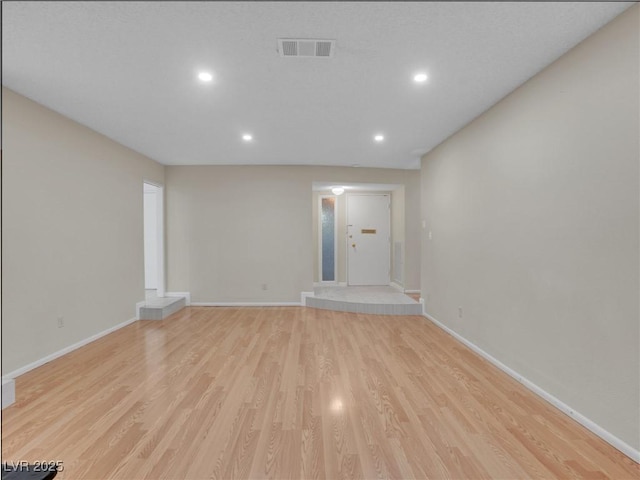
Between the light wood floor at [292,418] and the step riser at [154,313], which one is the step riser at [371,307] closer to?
the light wood floor at [292,418]

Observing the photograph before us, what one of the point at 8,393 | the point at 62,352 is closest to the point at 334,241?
the point at 62,352

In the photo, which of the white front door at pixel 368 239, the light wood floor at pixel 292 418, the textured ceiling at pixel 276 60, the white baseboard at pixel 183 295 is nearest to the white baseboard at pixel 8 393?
the light wood floor at pixel 292 418

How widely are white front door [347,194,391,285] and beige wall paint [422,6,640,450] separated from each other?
11.6 ft

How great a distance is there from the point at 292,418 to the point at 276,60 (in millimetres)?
2671

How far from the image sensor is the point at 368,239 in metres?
7.27

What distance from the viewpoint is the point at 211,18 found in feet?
6.82

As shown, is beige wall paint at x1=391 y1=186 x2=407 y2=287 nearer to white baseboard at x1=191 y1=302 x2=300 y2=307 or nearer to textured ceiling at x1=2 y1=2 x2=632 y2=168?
white baseboard at x1=191 y1=302 x2=300 y2=307

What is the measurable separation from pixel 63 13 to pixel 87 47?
324mm

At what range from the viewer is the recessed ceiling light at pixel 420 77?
2.71 m

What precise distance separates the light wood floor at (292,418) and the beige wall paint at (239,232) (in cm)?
217

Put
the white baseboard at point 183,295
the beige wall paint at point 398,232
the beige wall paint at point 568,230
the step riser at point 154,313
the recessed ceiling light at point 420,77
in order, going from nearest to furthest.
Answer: the beige wall paint at point 568,230 → the recessed ceiling light at point 420,77 → the step riser at point 154,313 → the white baseboard at point 183,295 → the beige wall paint at point 398,232

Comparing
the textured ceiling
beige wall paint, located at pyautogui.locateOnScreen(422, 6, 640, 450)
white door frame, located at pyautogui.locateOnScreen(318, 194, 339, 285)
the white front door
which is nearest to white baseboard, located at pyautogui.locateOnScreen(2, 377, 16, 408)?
the textured ceiling

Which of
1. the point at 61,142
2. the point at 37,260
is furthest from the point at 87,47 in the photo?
the point at 37,260

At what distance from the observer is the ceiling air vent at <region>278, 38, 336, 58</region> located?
2.29m
